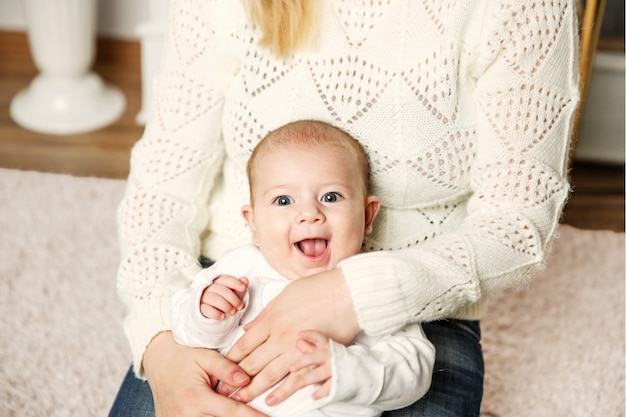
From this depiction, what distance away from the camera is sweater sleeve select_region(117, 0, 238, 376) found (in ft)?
3.69

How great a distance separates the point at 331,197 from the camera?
102cm

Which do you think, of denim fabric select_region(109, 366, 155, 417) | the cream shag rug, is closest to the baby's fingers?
denim fabric select_region(109, 366, 155, 417)

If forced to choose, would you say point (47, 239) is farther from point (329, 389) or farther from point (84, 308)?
point (329, 389)

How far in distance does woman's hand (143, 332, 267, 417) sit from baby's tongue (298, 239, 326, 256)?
18cm

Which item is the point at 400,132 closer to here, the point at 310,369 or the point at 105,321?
the point at 310,369

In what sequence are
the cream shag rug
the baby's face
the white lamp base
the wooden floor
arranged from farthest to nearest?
the white lamp base, the wooden floor, the cream shag rug, the baby's face

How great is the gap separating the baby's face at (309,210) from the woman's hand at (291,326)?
59mm

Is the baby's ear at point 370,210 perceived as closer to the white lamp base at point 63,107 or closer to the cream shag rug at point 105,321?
the cream shag rug at point 105,321

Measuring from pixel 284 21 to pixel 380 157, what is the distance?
24 cm

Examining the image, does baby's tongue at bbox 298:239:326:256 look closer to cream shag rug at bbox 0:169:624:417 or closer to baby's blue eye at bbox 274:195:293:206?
baby's blue eye at bbox 274:195:293:206

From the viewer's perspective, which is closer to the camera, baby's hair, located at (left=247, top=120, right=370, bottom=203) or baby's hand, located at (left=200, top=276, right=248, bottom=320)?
baby's hand, located at (left=200, top=276, right=248, bottom=320)

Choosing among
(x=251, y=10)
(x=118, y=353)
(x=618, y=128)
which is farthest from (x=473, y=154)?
(x=618, y=128)

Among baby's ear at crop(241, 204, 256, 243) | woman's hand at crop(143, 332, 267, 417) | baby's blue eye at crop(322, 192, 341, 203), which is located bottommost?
woman's hand at crop(143, 332, 267, 417)

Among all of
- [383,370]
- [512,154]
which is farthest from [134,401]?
[512,154]
